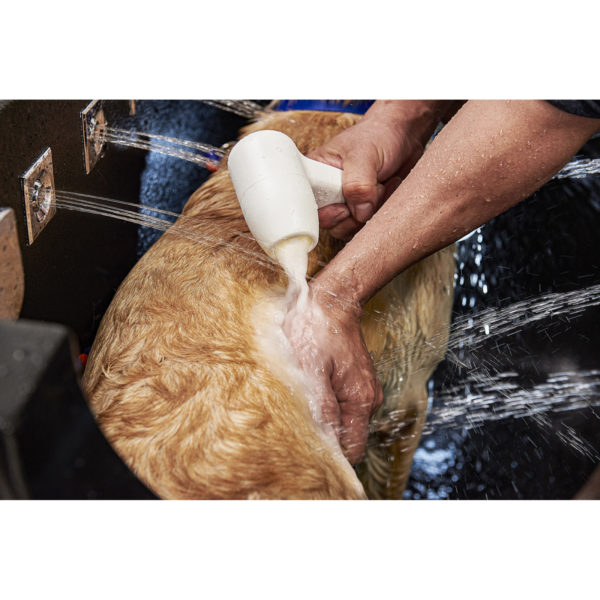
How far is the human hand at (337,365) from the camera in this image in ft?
2.63

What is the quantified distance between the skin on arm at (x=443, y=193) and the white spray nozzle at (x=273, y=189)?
0.24 ft

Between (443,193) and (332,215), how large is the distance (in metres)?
0.15

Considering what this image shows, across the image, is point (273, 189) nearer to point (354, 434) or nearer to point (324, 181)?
point (324, 181)

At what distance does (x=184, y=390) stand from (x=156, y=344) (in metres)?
0.08

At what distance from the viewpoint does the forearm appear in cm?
85

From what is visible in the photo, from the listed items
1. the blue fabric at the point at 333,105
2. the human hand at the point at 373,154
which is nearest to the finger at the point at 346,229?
the human hand at the point at 373,154

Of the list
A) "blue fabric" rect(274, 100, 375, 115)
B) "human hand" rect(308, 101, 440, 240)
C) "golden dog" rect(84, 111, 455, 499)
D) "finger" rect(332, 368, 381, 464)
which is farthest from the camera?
"blue fabric" rect(274, 100, 375, 115)

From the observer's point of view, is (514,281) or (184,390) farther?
(514,281)

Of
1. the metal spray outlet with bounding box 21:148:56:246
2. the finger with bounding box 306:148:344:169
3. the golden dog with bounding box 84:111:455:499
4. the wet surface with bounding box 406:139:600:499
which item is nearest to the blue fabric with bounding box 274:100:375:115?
the golden dog with bounding box 84:111:455:499

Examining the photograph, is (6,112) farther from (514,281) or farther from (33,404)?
(514,281)

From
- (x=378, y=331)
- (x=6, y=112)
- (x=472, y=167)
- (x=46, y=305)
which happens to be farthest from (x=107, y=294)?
(x=472, y=167)

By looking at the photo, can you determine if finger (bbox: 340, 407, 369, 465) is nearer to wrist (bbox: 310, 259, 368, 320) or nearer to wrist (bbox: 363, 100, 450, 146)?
wrist (bbox: 310, 259, 368, 320)

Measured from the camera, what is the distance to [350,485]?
0.76 m

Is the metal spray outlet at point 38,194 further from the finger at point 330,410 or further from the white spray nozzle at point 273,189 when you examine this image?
the finger at point 330,410
